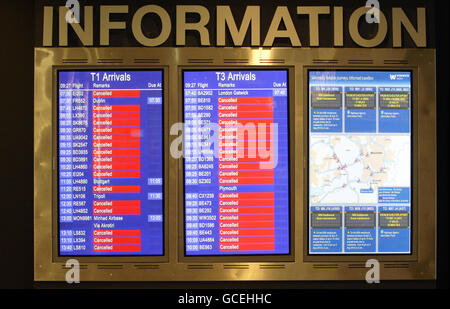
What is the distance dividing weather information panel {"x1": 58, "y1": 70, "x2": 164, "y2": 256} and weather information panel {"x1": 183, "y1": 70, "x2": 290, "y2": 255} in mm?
297

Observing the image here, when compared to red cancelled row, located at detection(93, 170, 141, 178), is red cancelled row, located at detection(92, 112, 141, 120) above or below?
above

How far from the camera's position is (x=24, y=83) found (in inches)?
127

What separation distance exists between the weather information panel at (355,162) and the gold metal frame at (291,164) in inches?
2.9

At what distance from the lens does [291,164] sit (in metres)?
3.17

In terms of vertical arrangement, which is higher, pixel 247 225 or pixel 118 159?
pixel 118 159

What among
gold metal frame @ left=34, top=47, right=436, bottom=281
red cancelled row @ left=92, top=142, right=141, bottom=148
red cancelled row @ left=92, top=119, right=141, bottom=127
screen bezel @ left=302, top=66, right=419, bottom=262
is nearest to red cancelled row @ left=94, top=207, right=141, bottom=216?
gold metal frame @ left=34, top=47, right=436, bottom=281

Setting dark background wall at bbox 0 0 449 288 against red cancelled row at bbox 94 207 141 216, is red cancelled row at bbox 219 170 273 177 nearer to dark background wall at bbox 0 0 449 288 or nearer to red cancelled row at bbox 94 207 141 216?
red cancelled row at bbox 94 207 141 216

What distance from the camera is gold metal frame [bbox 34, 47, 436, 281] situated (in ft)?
10.4

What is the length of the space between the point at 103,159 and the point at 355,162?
191 cm

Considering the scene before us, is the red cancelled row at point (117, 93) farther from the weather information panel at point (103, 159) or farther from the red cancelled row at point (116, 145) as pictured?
the red cancelled row at point (116, 145)

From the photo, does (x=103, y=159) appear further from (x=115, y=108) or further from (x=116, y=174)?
(x=115, y=108)

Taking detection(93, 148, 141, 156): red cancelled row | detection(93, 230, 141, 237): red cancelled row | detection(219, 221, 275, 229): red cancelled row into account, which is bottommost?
detection(93, 230, 141, 237): red cancelled row

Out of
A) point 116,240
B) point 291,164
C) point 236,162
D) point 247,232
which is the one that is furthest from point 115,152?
point 291,164
